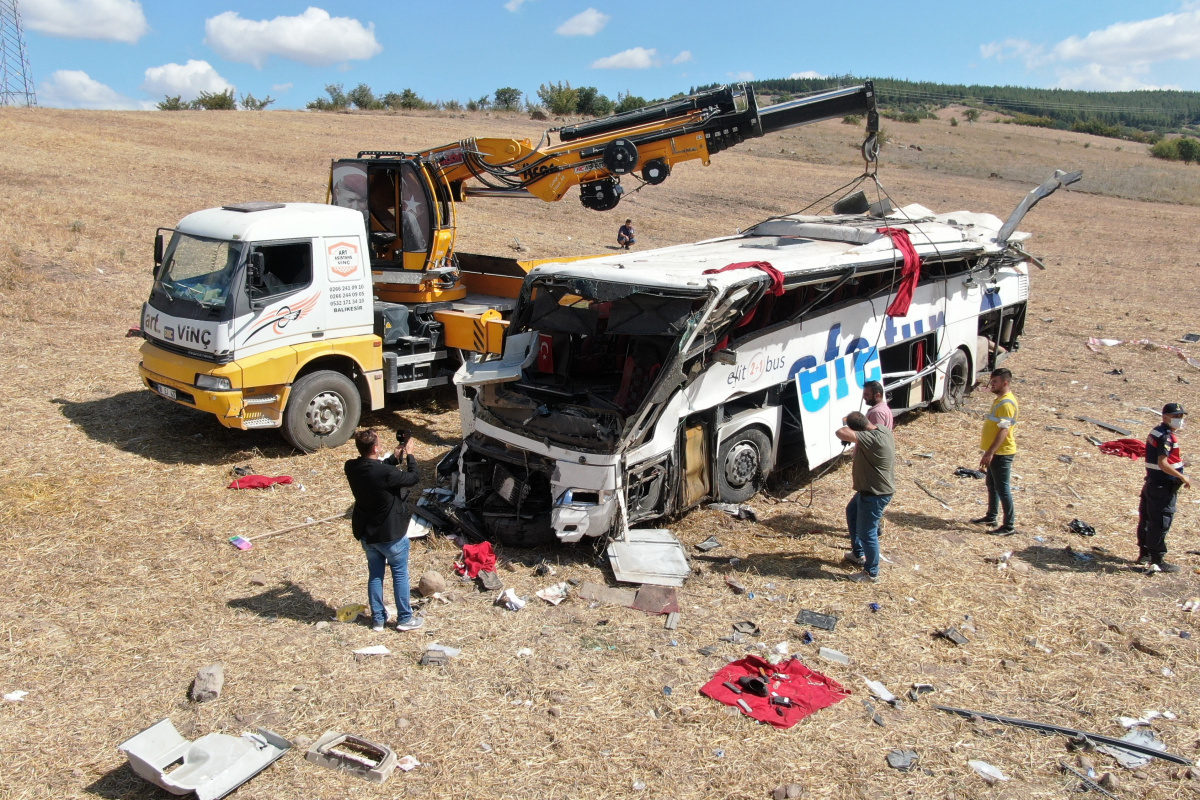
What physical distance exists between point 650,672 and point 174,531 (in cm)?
438

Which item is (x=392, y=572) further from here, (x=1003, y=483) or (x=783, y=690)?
(x=1003, y=483)

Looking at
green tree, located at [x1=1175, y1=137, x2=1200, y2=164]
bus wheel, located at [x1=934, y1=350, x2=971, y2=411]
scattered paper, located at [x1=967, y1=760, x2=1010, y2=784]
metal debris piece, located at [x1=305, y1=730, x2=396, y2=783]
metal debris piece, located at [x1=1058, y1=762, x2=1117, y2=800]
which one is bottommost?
metal debris piece, located at [x1=1058, y1=762, x2=1117, y2=800]

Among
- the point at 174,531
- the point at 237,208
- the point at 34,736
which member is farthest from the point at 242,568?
the point at 237,208

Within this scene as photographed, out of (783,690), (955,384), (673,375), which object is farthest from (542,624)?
(955,384)

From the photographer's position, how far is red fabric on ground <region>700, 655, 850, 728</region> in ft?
16.7

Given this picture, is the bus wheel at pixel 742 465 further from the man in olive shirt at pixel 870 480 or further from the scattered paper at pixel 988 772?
the scattered paper at pixel 988 772

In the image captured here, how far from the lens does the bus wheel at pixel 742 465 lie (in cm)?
782

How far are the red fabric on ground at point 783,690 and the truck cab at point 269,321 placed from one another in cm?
538

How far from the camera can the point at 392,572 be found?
5.81 m

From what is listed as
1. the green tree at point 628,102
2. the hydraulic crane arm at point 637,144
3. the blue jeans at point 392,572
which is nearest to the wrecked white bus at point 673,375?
the hydraulic crane arm at point 637,144

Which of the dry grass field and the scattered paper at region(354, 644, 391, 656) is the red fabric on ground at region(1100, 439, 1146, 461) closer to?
the dry grass field

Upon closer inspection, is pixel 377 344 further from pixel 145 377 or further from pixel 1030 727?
pixel 1030 727

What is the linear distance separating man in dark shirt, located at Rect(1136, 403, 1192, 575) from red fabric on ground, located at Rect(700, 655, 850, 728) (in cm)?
363

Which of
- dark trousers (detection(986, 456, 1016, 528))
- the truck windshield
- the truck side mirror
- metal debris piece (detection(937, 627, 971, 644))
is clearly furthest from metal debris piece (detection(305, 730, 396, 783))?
dark trousers (detection(986, 456, 1016, 528))
